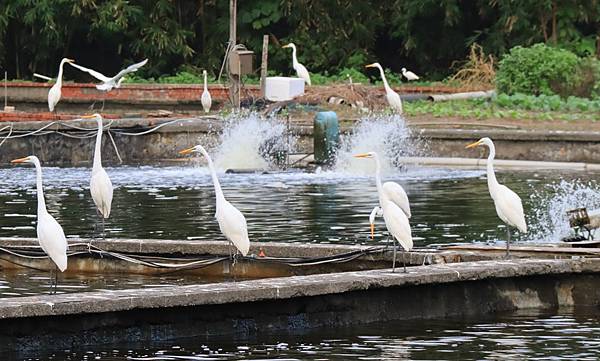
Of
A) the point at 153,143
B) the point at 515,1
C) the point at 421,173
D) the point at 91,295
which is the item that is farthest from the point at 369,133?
the point at 91,295

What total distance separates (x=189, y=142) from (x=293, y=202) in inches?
296

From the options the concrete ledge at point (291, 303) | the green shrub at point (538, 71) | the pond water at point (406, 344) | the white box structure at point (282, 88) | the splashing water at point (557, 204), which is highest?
the green shrub at point (538, 71)

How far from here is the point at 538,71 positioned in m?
30.7

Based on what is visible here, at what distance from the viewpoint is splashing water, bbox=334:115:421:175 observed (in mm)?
24203

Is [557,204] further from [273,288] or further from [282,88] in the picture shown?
[282,88]

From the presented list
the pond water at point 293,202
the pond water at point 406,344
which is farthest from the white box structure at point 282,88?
the pond water at point 406,344

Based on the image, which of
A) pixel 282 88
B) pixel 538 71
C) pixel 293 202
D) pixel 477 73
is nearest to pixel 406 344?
pixel 293 202

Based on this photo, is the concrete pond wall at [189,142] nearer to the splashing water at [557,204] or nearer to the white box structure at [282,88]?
the white box structure at [282,88]

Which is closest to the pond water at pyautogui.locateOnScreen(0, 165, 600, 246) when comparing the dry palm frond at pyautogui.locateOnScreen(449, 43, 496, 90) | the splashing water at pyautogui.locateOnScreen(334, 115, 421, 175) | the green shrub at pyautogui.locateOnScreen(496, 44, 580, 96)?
the splashing water at pyautogui.locateOnScreen(334, 115, 421, 175)

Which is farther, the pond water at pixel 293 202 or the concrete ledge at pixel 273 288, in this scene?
the pond water at pixel 293 202

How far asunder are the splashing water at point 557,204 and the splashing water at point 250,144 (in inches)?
191

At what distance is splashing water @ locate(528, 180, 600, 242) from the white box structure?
7.36 meters

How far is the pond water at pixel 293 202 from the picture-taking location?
55.0 feet

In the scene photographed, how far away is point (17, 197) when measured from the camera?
20812 mm
